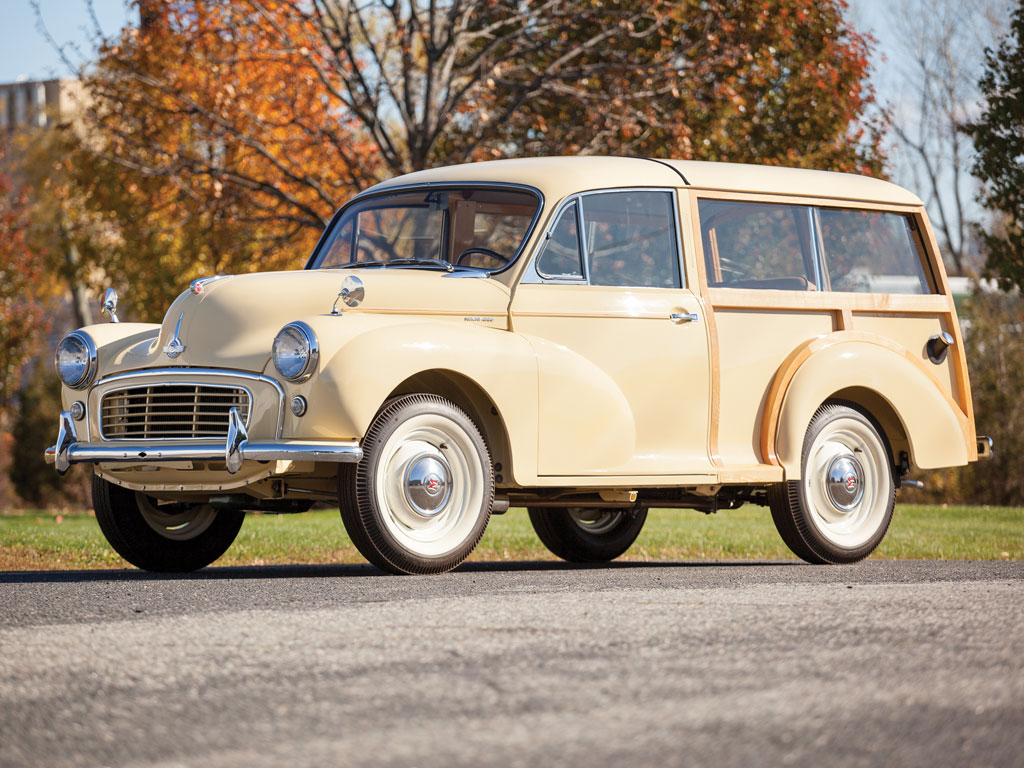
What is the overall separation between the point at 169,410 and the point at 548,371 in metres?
1.89

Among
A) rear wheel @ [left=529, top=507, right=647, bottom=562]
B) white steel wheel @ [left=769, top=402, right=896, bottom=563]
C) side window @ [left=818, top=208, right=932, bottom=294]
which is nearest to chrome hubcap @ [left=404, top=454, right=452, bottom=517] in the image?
white steel wheel @ [left=769, top=402, right=896, bottom=563]

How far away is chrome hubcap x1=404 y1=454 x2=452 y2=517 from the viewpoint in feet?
23.3

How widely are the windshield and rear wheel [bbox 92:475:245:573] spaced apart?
1.62m

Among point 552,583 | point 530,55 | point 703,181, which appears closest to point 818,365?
point 703,181

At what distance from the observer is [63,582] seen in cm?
721

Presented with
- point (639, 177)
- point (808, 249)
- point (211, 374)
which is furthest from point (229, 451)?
point (808, 249)

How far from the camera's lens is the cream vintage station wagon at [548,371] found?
7047mm

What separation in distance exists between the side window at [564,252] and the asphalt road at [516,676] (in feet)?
6.94

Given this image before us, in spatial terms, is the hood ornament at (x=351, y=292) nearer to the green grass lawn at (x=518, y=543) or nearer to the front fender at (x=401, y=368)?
the front fender at (x=401, y=368)

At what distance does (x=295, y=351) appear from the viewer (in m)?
6.87

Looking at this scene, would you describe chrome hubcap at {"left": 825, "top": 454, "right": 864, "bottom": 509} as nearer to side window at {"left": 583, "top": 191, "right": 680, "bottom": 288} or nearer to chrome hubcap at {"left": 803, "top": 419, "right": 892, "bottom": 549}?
chrome hubcap at {"left": 803, "top": 419, "right": 892, "bottom": 549}

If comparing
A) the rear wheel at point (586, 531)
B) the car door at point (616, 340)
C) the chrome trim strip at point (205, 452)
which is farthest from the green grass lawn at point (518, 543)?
the car door at point (616, 340)

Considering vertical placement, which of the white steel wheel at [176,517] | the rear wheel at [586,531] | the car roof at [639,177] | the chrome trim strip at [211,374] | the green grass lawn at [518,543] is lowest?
the green grass lawn at [518,543]

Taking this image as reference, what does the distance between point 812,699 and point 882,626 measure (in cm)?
133
